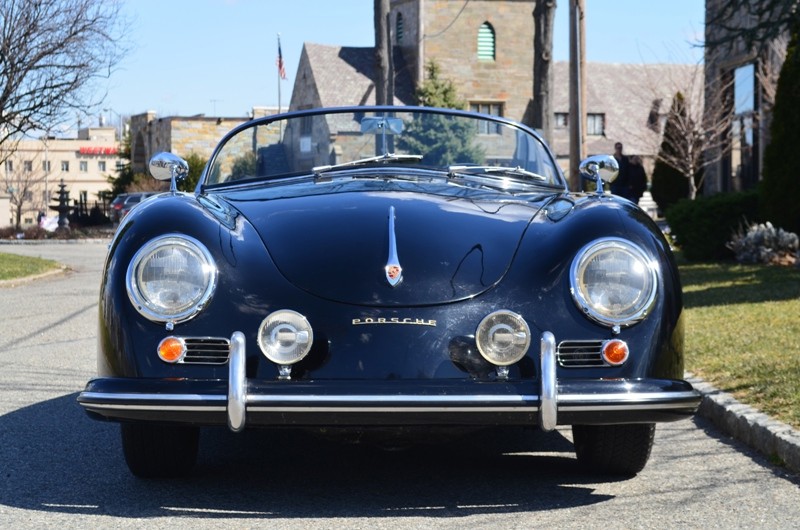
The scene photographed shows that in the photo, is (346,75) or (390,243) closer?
(390,243)

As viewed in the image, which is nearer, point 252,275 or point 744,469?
point 252,275

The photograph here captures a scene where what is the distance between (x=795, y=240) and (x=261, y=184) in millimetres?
11436

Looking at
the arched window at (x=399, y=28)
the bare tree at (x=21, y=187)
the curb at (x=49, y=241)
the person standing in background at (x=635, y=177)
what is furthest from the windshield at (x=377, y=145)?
the arched window at (x=399, y=28)

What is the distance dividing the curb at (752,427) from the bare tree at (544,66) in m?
13.1

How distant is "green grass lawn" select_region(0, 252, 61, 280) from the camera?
59.5 feet

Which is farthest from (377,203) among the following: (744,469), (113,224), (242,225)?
(113,224)

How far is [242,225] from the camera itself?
4340 millimetres

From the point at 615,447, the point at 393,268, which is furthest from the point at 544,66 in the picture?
the point at 393,268

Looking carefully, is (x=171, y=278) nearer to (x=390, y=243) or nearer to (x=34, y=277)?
(x=390, y=243)

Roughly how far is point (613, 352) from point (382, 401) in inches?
31.4

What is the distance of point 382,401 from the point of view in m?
3.73

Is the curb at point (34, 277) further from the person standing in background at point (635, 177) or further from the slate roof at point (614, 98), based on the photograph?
the slate roof at point (614, 98)

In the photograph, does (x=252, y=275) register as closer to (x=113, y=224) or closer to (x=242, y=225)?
(x=242, y=225)

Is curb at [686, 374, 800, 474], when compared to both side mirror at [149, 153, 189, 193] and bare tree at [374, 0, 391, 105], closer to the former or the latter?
side mirror at [149, 153, 189, 193]
